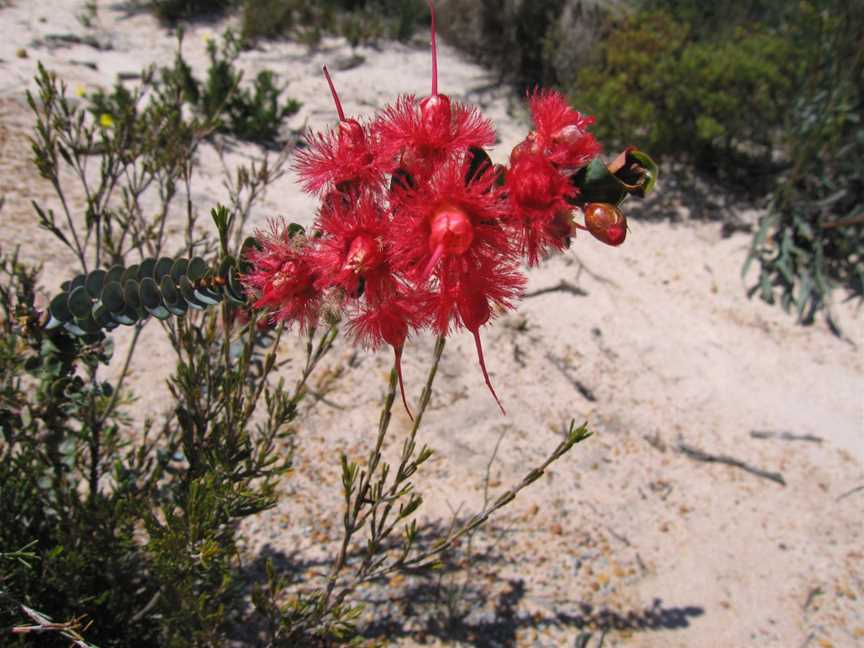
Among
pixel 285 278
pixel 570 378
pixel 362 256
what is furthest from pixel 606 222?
pixel 570 378

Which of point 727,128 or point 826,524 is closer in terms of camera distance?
point 826,524

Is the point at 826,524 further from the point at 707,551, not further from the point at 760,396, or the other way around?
the point at 760,396

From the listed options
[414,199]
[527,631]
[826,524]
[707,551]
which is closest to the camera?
[414,199]

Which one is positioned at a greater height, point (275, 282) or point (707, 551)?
point (275, 282)

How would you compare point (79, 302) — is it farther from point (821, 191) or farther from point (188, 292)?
point (821, 191)

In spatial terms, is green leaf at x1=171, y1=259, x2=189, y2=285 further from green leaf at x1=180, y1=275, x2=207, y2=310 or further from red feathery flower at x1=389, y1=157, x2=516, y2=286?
red feathery flower at x1=389, y1=157, x2=516, y2=286

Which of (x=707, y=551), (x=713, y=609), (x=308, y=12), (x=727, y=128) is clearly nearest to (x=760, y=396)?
(x=707, y=551)

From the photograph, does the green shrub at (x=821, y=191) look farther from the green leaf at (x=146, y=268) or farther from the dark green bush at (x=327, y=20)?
the dark green bush at (x=327, y=20)

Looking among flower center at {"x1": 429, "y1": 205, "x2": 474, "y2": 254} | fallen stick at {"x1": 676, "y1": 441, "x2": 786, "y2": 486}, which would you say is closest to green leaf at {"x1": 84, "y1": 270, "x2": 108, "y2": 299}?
flower center at {"x1": 429, "y1": 205, "x2": 474, "y2": 254}
